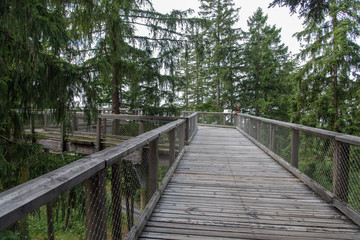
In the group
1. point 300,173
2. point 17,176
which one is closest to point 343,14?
point 300,173

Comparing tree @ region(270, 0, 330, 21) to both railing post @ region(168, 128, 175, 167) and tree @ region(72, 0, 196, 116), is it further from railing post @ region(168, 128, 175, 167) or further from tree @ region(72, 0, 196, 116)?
tree @ region(72, 0, 196, 116)

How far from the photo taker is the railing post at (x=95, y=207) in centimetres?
136

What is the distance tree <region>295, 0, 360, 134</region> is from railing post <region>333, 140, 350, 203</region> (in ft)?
30.8

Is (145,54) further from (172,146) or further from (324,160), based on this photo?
(324,160)

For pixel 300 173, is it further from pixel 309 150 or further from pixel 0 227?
pixel 0 227

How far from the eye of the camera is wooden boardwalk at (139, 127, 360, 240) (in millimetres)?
2260

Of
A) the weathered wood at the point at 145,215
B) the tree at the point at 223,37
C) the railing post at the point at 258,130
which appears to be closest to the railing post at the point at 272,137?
the railing post at the point at 258,130

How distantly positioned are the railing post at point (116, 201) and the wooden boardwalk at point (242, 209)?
509 mm

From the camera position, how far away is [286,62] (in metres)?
23.5

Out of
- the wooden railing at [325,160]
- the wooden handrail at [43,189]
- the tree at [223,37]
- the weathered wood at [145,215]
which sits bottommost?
the weathered wood at [145,215]

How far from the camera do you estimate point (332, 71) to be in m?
11.2

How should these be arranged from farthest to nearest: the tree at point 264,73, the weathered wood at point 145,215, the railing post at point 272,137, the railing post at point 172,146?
the tree at point 264,73 < the railing post at point 272,137 < the railing post at point 172,146 < the weathered wood at point 145,215

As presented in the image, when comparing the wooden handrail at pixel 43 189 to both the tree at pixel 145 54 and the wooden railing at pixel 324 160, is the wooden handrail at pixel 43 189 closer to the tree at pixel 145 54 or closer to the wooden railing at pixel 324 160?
the wooden railing at pixel 324 160

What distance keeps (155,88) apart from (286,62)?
1991 centimetres
